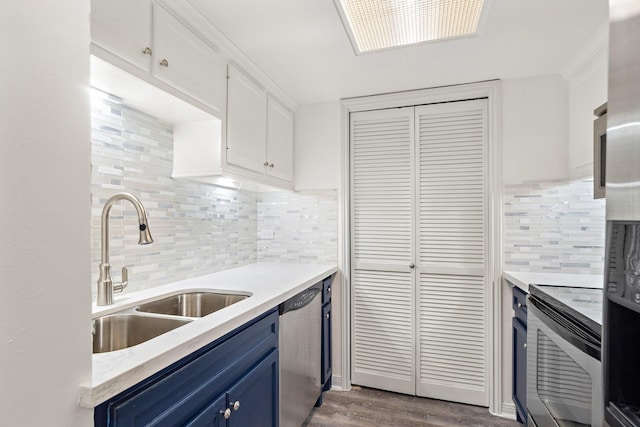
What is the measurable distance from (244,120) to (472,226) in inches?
68.0

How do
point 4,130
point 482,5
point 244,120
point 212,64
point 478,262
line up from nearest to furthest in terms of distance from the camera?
point 4,130, point 482,5, point 212,64, point 244,120, point 478,262

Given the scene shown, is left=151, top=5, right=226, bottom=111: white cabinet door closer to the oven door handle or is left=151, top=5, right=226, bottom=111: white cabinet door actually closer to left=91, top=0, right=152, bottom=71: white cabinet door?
left=91, top=0, right=152, bottom=71: white cabinet door

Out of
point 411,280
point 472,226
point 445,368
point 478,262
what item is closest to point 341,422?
point 445,368

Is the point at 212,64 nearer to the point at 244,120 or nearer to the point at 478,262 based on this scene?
the point at 244,120

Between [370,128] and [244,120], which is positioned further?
[370,128]

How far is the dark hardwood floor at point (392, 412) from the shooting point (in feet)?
7.14

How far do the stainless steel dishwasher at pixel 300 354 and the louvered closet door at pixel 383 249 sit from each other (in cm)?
49

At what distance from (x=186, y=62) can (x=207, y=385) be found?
1325 millimetres

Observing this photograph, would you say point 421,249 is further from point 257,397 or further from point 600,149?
point 257,397

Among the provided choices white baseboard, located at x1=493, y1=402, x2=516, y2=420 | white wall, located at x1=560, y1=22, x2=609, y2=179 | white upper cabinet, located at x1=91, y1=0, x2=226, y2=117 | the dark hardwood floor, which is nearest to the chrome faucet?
white upper cabinet, located at x1=91, y1=0, x2=226, y2=117

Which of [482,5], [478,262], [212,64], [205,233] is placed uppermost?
[482,5]

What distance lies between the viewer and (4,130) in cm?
60

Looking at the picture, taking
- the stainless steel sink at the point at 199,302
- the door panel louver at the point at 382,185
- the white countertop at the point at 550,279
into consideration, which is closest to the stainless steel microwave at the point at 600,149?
the white countertop at the point at 550,279

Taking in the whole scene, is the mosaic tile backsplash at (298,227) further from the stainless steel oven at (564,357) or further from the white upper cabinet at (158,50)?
the stainless steel oven at (564,357)
